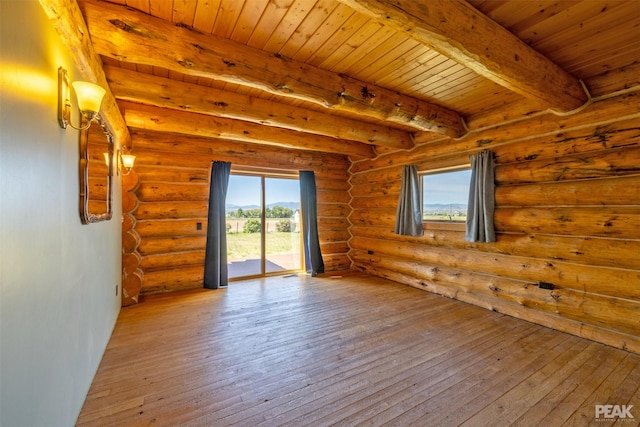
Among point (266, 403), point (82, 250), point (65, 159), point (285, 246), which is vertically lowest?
point (266, 403)

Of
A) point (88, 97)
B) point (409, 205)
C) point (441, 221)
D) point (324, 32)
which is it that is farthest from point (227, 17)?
point (441, 221)

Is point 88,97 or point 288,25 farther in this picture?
point 288,25

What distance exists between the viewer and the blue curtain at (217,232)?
4.59 m

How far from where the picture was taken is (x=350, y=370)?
2260mm

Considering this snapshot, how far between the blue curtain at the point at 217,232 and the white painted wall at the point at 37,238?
2.67 metres

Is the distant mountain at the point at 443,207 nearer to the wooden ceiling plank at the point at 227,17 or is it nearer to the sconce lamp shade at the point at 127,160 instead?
the wooden ceiling plank at the point at 227,17

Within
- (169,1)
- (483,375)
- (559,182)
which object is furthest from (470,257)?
(169,1)

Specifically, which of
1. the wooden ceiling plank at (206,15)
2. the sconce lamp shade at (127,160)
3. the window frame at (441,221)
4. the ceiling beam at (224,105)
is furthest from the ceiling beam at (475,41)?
the sconce lamp shade at (127,160)

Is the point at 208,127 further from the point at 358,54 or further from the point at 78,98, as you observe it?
the point at 358,54

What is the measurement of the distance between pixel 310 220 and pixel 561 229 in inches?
148

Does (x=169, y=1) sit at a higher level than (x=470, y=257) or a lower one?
higher

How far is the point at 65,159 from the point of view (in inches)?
60.9

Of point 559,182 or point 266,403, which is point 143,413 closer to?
point 266,403

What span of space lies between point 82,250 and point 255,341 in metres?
1.66
